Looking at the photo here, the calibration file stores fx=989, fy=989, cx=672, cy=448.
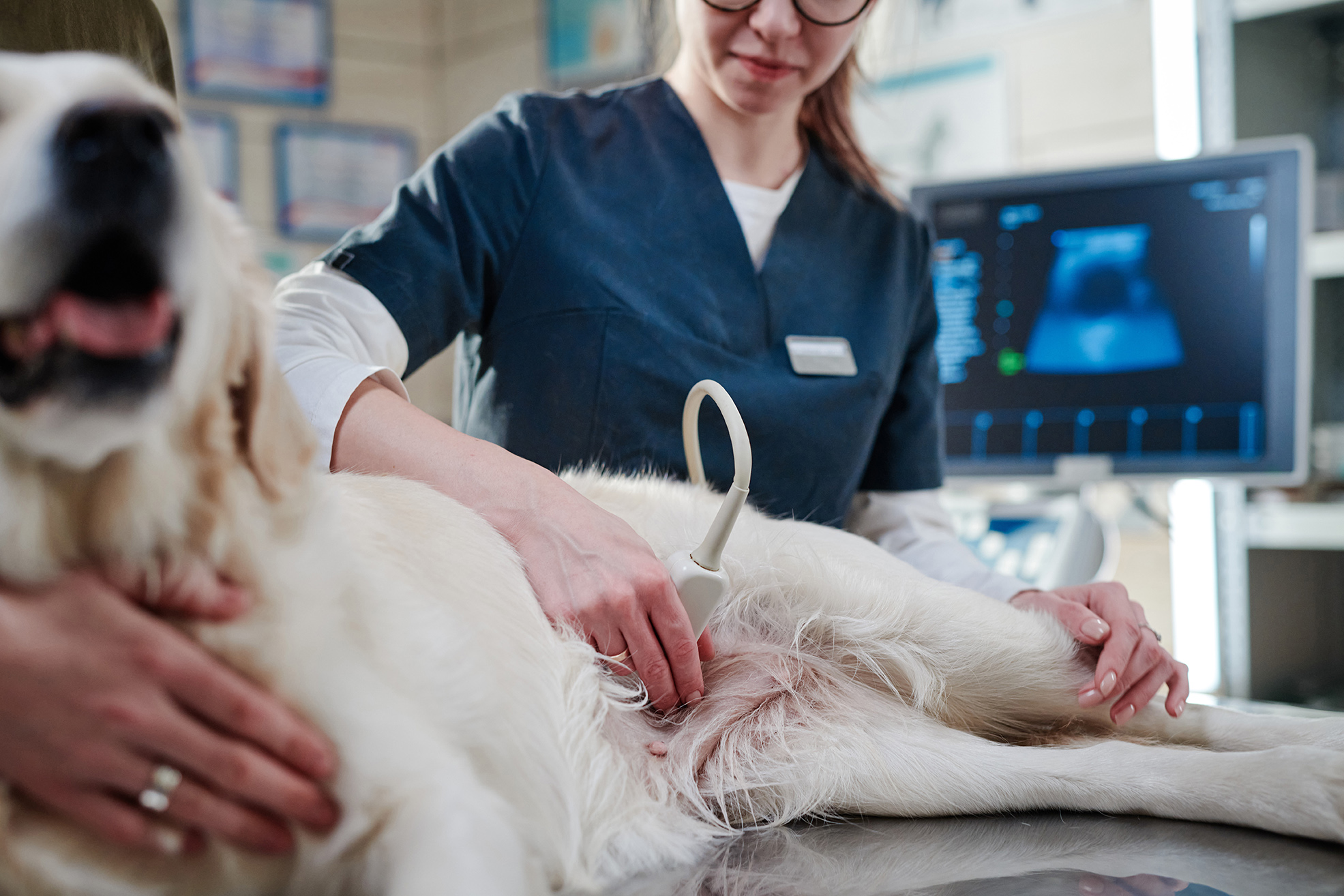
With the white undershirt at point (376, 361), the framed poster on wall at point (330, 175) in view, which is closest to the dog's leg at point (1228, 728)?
the white undershirt at point (376, 361)

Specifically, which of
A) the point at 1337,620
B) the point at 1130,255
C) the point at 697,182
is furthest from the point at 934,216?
the point at 1337,620

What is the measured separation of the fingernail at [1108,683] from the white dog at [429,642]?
5 cm

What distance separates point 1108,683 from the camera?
2.83 ft

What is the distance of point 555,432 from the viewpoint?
Answer: 1.08m

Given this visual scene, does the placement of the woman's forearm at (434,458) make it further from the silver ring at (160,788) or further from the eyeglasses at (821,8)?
the eyeglasses at (821,8)

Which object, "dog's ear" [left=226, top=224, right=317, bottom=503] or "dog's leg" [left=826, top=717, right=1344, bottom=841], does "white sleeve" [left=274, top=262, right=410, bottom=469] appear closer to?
"dog's ear" [left=226, top=224, right=317, bottom=503]

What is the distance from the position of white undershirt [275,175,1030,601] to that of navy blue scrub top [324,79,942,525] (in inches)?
0.8

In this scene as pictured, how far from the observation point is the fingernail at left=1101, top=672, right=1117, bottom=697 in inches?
34.0

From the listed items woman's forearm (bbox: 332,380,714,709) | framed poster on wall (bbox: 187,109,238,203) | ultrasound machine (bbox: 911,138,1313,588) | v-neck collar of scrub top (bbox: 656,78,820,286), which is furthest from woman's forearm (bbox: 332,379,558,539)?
framed poster on wall (bbox: 187,109,238,203)

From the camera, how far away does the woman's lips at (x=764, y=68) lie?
109 cm

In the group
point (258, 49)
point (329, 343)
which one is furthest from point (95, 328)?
point (258, 49)

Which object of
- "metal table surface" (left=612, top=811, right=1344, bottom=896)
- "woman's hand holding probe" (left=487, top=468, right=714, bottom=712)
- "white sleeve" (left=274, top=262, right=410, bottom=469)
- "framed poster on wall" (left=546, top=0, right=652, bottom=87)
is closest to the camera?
"metal table surface" (left=612, top=811, right=1344, bottom=896)

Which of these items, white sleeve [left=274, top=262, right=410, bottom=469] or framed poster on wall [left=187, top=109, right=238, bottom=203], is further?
framed poster on wall [left=187, top=109, right=238, bottom=203]

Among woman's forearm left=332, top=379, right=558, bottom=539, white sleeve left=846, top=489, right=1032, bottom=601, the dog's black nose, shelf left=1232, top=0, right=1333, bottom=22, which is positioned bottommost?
white sleeve left=846, top=489, right=1032, bottom=601
